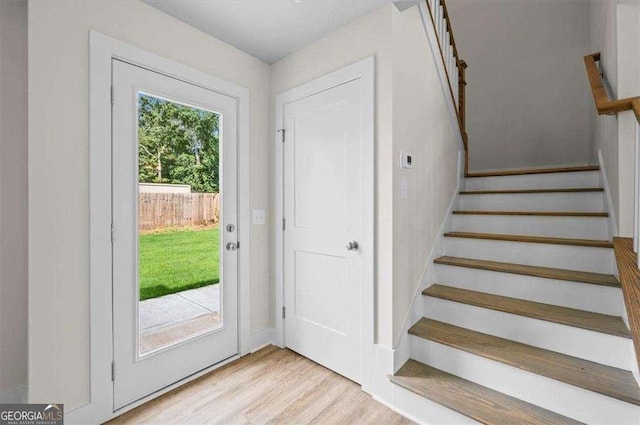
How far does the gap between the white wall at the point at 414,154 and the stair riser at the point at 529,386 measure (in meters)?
0.28

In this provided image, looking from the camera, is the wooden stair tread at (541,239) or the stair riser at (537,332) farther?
the wooden stair tread at (541,239)

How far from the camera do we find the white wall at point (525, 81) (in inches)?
141

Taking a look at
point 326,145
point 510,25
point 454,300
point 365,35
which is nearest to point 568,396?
point 454,300

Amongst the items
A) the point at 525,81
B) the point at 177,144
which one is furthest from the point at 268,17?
the point at 525,81

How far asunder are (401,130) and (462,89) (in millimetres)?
1730

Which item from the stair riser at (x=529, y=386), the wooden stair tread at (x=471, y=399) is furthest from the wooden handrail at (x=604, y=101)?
the wooden stair tread at (x=471, y=399)

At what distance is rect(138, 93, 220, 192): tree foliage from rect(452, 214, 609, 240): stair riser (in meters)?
2.23

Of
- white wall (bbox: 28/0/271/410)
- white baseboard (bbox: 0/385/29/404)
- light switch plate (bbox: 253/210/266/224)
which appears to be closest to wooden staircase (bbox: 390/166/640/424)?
light switch plate (bbox: 253/210/266/224)

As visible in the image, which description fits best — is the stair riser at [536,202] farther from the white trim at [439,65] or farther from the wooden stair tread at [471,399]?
the wooden stair tread at [471,399]

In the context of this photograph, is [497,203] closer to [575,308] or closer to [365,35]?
[575,308]

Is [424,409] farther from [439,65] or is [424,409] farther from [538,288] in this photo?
[439,65]

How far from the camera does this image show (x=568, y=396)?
4.84 feet

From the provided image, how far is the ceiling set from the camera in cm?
190

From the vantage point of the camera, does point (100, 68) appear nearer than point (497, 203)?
Yes
